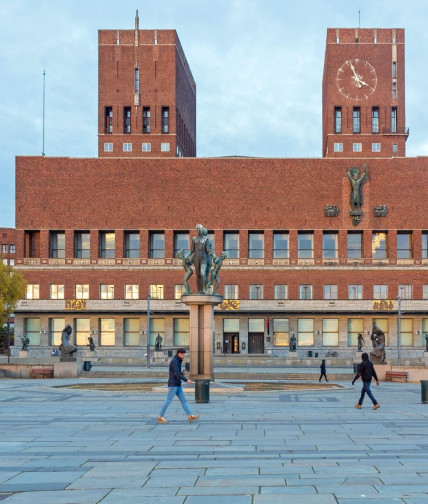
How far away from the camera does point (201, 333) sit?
112ft

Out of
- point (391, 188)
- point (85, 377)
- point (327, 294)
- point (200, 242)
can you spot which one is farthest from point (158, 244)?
point (200, 242)

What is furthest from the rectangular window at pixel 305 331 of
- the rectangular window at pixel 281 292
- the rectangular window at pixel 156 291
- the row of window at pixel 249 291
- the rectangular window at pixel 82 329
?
the rectangular window at pixel 82 329

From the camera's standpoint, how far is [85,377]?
45.8 metres

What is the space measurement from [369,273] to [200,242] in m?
51.2

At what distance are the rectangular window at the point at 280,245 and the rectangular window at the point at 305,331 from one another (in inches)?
288

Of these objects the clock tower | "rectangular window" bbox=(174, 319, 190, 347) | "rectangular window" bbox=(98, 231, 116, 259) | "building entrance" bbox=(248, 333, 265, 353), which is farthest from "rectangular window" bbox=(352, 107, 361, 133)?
"rectangular window" bbox=(98, 231, 116, 259)

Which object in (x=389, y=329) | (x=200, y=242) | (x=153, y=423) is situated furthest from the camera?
(x=389, y=329)

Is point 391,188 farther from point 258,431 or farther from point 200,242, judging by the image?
point 258,431

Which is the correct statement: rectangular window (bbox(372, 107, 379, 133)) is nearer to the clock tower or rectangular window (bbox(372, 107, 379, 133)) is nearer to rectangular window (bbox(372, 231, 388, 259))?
the clock tower

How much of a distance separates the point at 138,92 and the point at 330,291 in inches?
1400

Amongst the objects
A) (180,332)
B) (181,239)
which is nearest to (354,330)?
(180,332)

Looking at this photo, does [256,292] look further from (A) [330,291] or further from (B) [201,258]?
(B) [201,258]

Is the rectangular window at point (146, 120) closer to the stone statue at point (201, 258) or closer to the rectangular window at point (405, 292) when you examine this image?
the rectangular window at point (405, 292)

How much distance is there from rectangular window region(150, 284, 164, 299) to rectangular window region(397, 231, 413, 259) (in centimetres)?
2594
